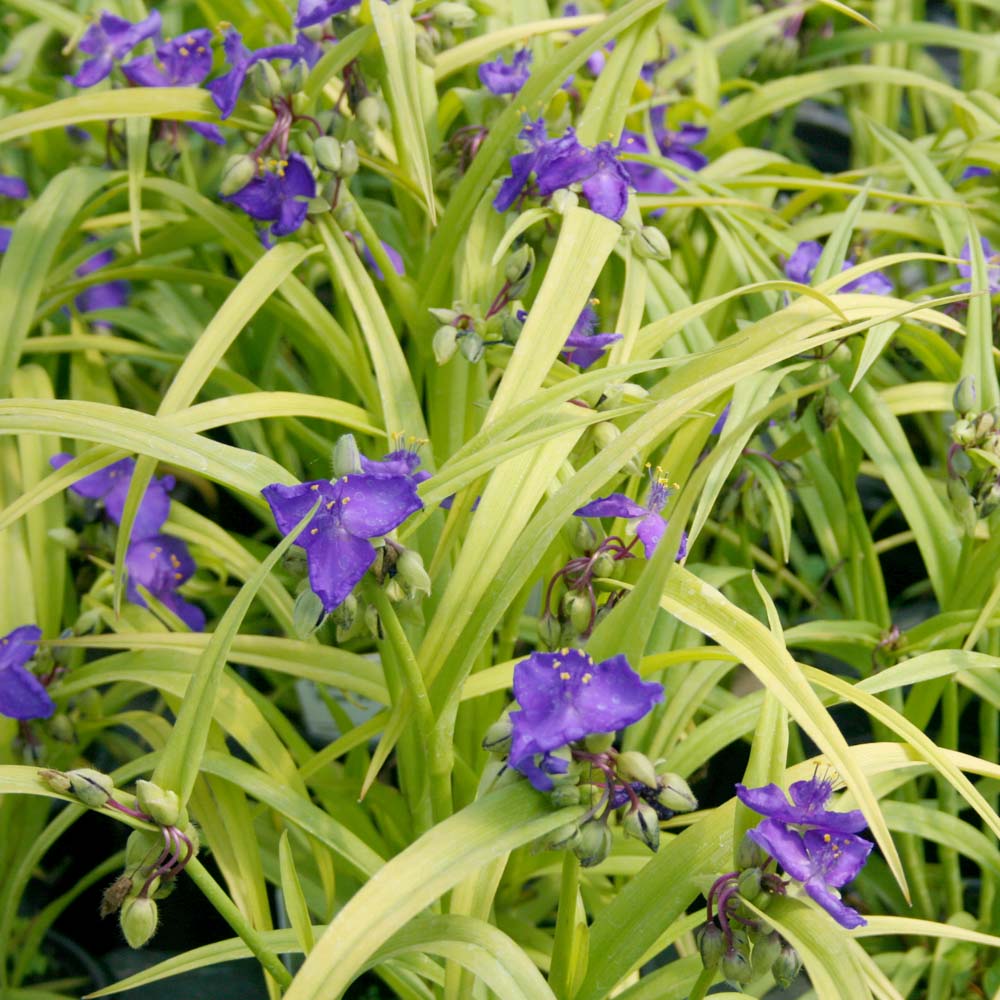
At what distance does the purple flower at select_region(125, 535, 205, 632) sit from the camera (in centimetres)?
124

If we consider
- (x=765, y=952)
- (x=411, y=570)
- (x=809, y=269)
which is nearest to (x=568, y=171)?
(x=809, y=269)

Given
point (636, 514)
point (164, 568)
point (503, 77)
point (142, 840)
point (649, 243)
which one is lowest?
point (164, 568)

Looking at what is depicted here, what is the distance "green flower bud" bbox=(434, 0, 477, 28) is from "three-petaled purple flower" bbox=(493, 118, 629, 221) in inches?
7.5

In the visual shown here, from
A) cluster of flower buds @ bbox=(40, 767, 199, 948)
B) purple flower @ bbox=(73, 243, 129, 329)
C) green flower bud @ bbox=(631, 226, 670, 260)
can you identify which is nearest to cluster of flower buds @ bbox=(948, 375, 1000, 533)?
green flower bud @ bbox=(631, 226, 670, 260)

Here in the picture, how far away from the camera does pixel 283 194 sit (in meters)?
1.11

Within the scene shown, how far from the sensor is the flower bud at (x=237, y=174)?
108 centimetres

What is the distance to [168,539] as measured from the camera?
1.27 m

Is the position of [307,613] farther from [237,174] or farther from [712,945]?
[237,174]

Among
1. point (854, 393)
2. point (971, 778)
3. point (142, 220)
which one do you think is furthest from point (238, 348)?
point (971, 778)

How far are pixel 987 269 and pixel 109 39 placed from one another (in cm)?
104

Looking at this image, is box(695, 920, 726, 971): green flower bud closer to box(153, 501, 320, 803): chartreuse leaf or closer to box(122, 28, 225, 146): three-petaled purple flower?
box(153, 501, 320, 803): chartreuse leaf

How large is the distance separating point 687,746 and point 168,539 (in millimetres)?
596

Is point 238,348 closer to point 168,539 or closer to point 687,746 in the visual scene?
point 168,539

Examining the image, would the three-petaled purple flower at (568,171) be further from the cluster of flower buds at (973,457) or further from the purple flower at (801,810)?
the purple flower at (801,810)
